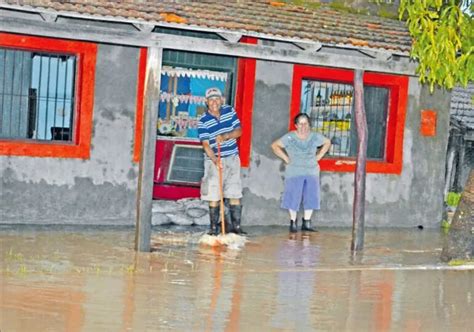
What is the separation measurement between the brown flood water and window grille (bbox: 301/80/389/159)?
2.73 m

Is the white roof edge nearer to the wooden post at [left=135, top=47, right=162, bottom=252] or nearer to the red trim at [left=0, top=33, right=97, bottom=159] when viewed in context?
the wooden post at [left=135, top=47, right=162, bottom=252]

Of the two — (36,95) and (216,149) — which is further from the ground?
(36,95)

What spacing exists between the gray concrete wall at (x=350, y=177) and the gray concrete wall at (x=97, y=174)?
75.3 inches

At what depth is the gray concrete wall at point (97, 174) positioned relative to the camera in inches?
547

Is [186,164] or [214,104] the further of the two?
[186,164]

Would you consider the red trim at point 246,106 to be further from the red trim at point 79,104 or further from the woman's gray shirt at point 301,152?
the red trim at point 79,104

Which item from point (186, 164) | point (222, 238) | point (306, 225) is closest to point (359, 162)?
point (222, 238)

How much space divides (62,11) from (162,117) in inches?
193

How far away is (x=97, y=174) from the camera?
14.5 metres

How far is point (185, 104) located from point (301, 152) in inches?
91.2

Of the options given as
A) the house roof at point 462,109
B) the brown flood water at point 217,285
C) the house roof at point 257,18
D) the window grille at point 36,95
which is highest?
the house roof at point 257,18

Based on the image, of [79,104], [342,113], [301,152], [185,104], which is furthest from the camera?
[342,113]

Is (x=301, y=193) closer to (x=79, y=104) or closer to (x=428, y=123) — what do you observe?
(x=428, y=123)

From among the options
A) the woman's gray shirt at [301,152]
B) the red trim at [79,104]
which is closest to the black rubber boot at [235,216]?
the woman's gray shirt at [301,152]
